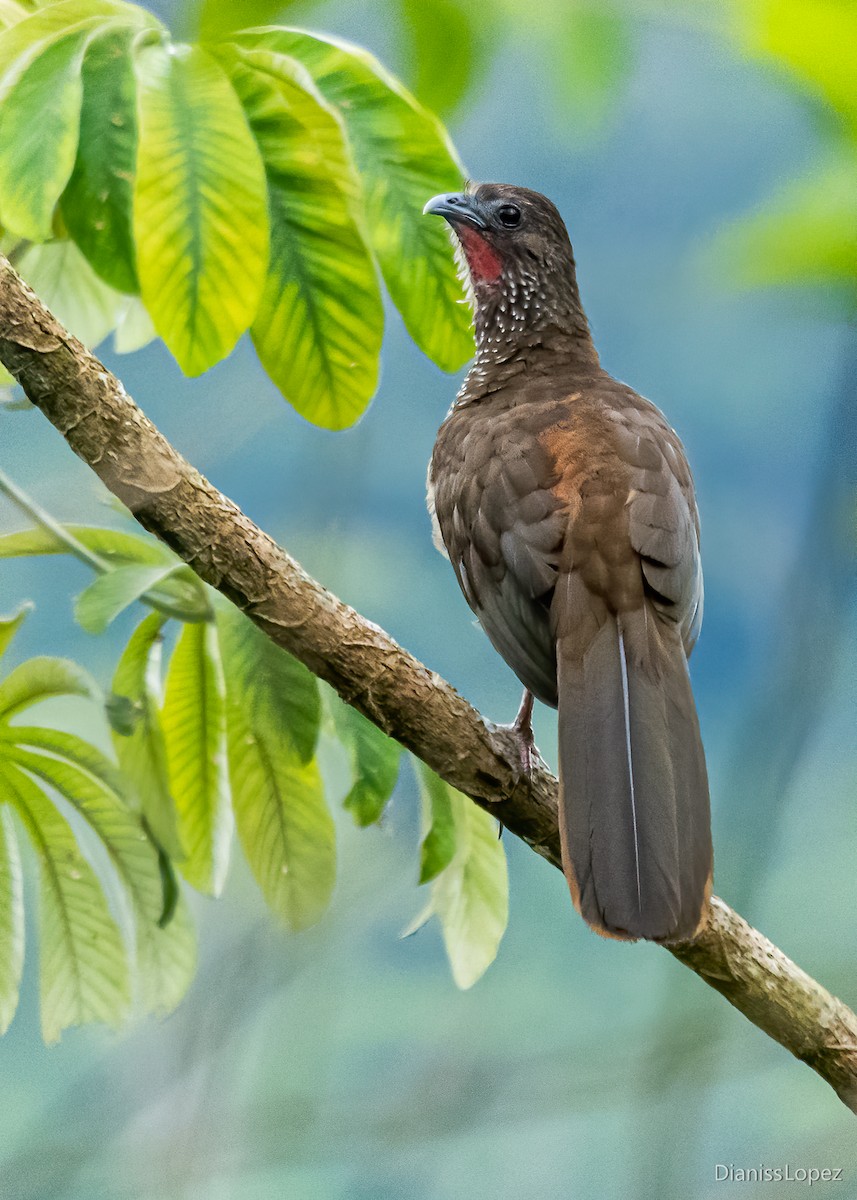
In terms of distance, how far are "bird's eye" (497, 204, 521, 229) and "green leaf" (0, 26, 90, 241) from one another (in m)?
0.84

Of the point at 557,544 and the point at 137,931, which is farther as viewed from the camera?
the point at 137,931

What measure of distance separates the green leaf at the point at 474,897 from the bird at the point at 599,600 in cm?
17

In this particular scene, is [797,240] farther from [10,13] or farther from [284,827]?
[10,13]

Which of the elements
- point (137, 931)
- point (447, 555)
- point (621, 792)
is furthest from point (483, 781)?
point (137, 931)

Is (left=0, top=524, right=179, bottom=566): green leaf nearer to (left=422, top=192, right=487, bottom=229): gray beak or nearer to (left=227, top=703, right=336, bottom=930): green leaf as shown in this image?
(left=227, top=703, right=336, bottom=930): green leaf

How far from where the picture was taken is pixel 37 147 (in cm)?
131

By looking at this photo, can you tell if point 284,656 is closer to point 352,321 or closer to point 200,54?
point 352,321

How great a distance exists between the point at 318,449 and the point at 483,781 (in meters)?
1.41

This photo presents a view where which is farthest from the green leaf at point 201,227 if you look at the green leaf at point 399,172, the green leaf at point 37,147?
the green leaf at point 399,172

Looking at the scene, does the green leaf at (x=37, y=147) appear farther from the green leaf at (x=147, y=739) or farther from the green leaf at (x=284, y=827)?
the green leaf at (x=284, y=827)

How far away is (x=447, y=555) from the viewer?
1690mm

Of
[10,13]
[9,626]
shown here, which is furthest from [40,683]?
[10,13]

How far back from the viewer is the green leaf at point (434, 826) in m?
1.51

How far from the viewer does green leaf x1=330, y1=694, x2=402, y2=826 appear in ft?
4.78
